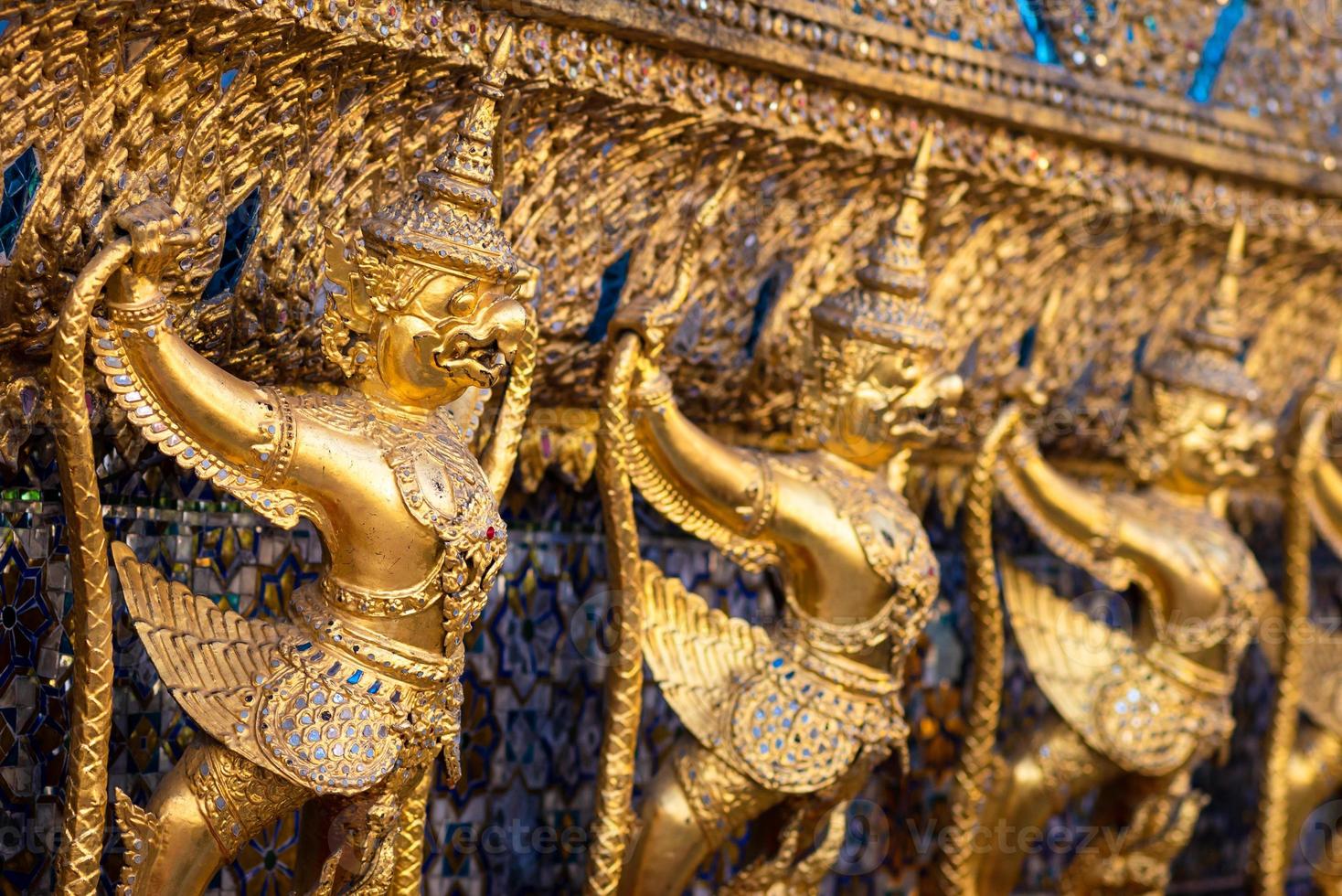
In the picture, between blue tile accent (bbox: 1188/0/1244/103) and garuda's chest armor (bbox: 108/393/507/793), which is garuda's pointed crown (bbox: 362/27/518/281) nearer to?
garuda's chest armor (bbox: 108/393/507/793)

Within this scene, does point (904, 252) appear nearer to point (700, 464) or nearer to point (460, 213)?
point (700, 464)

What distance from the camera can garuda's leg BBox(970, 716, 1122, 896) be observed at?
9.55 feet

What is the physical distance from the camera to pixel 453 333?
1.99 m

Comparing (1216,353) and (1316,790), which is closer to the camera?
(1216,353)

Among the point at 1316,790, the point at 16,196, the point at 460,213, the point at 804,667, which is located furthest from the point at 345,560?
the point at 1316,790

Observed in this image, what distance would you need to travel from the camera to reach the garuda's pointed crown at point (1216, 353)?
295 centimetres

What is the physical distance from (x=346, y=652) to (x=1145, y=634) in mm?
1478

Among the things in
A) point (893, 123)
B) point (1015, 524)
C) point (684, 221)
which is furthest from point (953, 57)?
point (1015, 524)

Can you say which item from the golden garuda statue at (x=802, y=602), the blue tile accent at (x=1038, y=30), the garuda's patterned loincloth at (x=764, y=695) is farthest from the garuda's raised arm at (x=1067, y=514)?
the blue tile accent at (x=1038, y=30)

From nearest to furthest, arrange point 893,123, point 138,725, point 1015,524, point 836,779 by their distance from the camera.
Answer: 1. point 138,725
2. point 836,779
3. point 893,123
4. point 1015,524

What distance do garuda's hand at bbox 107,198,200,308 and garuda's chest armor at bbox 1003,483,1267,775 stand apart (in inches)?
59.1

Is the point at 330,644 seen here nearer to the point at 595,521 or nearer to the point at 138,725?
the point at 138,725

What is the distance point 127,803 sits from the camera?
1.90m

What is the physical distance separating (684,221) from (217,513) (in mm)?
723
